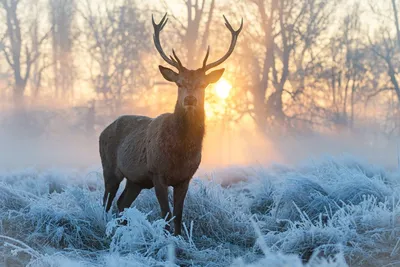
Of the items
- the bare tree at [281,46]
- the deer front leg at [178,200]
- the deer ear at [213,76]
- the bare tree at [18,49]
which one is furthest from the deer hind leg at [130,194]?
the bare tree at [18,49]

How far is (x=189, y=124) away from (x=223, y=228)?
1.51 meters

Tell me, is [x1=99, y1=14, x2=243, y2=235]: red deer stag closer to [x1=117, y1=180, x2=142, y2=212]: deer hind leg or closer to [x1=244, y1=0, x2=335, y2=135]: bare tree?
[x1=117, y1=180, x2=142, y2=212]: deer hind leg

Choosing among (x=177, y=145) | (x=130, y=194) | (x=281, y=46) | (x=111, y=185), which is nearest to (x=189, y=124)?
(x=177, y=145)

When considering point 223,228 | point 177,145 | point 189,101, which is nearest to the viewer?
point 189,101

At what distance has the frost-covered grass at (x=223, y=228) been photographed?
484 centimetres

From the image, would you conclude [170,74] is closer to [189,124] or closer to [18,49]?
[189,124]

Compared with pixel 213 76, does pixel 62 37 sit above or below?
above

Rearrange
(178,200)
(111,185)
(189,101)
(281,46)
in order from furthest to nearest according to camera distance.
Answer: (281,46), (111,185), (178,200), (189,101)

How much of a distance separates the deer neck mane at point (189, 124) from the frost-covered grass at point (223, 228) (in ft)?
3.27

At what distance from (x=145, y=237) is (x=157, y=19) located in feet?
63.7

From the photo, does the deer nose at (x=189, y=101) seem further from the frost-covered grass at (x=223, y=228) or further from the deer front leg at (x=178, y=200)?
the frost-covered grass at (x=223, y=228)

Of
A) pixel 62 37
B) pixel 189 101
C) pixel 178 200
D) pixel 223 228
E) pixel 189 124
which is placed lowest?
pixel 223 228

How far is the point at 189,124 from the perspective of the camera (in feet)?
19.9

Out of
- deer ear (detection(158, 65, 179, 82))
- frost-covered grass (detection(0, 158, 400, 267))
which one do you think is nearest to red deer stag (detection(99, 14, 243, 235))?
deer ear (detection(158, 65, 179, 82))
